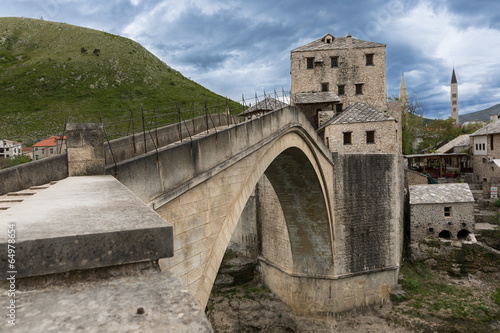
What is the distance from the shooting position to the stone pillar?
5.51 metres

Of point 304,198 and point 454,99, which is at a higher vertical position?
point 454,99

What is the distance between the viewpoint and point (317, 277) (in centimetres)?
1738

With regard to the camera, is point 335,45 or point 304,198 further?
point 335,45

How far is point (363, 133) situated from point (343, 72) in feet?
20.9

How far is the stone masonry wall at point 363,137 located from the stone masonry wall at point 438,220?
21.0ft

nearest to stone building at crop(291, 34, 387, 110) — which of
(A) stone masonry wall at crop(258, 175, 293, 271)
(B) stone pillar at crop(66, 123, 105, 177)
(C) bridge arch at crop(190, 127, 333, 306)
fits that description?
(A) stone masonry wall at crop(258, 175, 293, 271)

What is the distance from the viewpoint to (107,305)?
163 cm

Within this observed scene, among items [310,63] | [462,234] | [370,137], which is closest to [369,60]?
[310,63]

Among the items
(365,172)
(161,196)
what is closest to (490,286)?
(365,172)

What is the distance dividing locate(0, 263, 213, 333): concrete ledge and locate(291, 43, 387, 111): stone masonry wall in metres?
22.2

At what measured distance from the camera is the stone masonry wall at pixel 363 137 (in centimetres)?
1783

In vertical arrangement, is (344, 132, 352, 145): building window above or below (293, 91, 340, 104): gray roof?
below

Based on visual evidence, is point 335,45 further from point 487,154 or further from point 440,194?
point 487,154

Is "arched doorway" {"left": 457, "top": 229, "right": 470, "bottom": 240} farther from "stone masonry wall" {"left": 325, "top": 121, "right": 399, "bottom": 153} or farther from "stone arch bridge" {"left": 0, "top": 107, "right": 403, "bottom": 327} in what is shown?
"stone masonry wall" {"left": 325, "top": 121, "right": 399, "bottom": 153}
